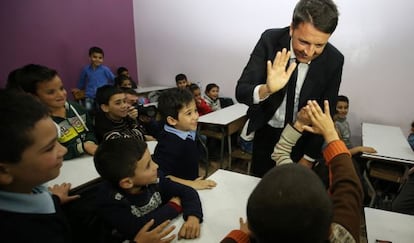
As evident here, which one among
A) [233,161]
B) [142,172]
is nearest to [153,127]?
[233,161]

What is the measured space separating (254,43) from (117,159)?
3393 mm

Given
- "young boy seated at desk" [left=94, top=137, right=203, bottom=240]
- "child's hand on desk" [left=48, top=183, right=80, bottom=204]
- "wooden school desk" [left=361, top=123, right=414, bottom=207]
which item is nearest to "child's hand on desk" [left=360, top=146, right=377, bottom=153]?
"wooden school desk" [left=361, top=123, right=414, bottom=207]

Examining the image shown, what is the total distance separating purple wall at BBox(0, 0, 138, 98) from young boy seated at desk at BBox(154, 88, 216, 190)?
9.32 ft

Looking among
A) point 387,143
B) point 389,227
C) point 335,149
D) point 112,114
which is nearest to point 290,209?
point 335,149

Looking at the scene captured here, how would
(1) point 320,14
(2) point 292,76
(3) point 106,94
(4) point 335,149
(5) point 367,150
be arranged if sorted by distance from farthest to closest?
(5) point 367,150, (3) point 106,94, (2) point 292,76, (1) point 320,14, (4) point 335,149

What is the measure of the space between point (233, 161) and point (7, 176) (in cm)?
316

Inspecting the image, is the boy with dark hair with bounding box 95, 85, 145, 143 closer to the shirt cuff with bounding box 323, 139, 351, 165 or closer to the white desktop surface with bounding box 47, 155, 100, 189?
the white desktop surface with bounding box 47, 155, 100, 189

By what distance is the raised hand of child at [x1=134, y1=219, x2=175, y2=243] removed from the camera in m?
0.98

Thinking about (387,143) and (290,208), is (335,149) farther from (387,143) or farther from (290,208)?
(387,143)

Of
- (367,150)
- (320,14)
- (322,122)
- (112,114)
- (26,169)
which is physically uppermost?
(320,14)

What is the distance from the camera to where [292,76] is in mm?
1317

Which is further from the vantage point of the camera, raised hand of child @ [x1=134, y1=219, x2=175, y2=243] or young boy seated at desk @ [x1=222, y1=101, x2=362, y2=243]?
raised hand of child @ [x1=134, y1=219, x2=175, y2=243]

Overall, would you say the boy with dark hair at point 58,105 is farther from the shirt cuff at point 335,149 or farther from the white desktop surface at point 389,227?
the white desktop surface at point 389,227

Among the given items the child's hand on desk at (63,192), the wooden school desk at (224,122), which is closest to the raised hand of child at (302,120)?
the child's hand on desk at (63,192)
